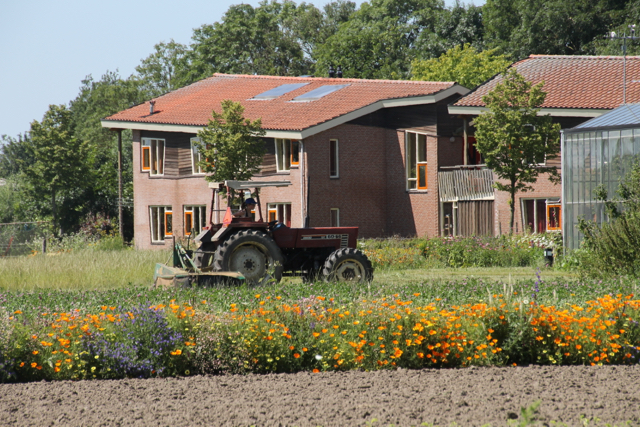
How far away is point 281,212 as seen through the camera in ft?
104

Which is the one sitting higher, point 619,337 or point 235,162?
point 235,162

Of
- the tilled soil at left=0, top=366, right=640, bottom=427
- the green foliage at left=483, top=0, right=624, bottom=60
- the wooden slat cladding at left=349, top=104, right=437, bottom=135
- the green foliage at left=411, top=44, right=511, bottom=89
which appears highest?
the green foliage at left=483, top=0, right=624, bottom=60

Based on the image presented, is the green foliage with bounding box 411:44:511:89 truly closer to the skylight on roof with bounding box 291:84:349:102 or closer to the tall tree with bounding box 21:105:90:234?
the skylight on roof with bounding box 291:84:349:102

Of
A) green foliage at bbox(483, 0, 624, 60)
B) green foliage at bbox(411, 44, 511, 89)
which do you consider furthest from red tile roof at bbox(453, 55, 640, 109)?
green foliage at bbox(483, 0, 624, 60)

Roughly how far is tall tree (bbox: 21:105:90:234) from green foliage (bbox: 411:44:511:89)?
19.8 meters

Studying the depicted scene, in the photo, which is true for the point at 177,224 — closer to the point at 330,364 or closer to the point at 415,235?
the point at 415,235

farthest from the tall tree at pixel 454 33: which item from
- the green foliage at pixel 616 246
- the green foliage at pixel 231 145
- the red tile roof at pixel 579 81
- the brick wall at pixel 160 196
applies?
the green foliage at pixel 616 246

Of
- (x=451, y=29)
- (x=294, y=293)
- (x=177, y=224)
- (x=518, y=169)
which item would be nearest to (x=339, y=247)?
(x=294, y=293)

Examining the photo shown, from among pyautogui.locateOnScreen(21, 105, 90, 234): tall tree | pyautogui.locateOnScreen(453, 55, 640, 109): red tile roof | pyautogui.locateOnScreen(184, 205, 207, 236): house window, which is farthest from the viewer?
pyautogui.locateOnScreen(21, 105, 90, 234): tall tree

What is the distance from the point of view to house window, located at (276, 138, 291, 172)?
3122 cm

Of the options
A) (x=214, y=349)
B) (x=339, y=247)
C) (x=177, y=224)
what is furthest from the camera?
(x=177, y=224)

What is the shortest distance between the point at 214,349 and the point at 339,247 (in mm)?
7926

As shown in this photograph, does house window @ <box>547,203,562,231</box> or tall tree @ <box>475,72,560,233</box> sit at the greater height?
tall tree @ <box>475,72,560,233</box>

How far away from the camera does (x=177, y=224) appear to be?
34906 mm
